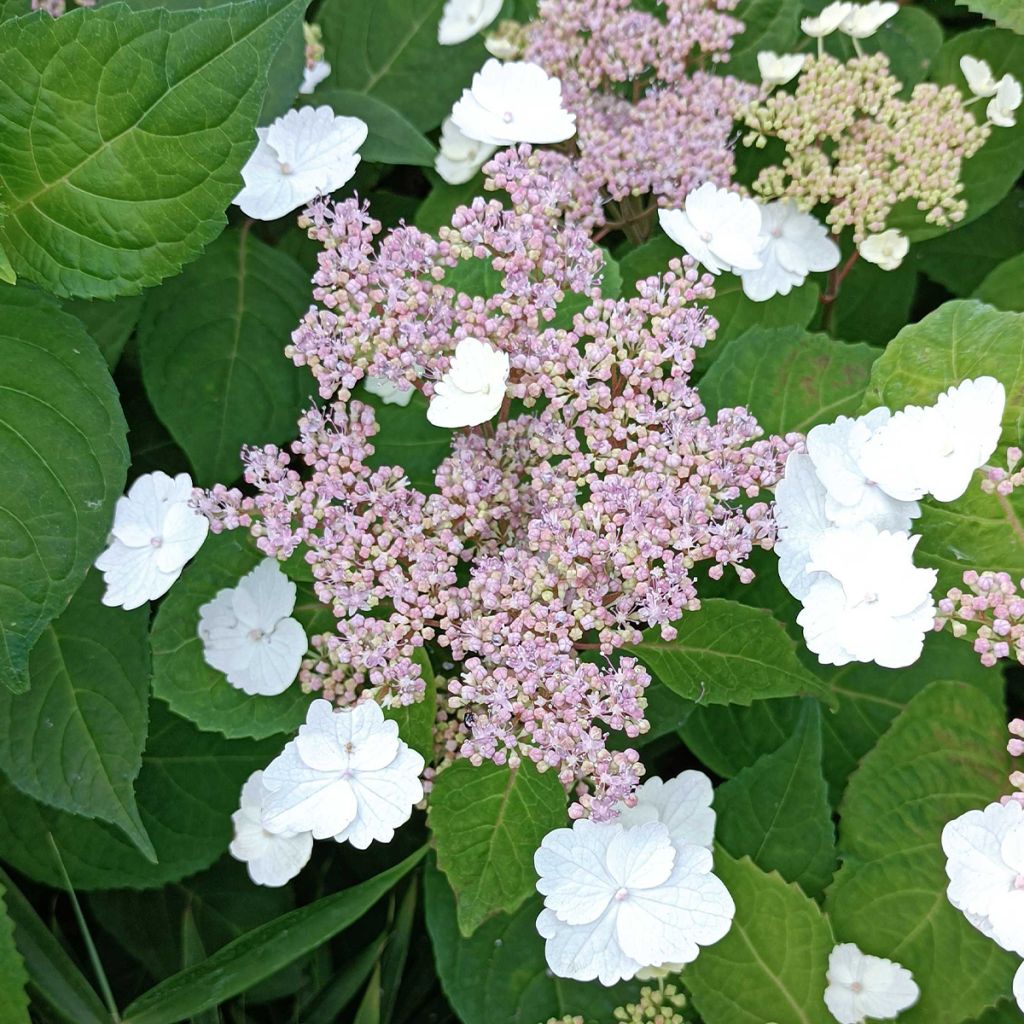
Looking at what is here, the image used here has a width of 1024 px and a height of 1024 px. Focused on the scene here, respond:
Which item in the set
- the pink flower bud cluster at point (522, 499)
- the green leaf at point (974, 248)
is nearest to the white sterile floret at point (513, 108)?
the pink flower bud cluster at point (522, 499)

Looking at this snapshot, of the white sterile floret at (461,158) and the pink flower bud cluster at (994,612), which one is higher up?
the white sterile floret at (461,158)

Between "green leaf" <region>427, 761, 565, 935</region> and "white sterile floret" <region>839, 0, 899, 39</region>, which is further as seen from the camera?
"white sterile floret" <region>839, 0, 899, 39</region>

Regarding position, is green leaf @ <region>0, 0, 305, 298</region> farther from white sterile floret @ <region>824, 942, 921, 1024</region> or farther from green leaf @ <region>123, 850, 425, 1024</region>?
white sterile floret @ <region>824, 942, 921, 1024</region>

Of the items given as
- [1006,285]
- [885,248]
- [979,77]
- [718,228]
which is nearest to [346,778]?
[718,228]

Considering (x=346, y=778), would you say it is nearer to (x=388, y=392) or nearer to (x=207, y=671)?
(x=207, y=671)

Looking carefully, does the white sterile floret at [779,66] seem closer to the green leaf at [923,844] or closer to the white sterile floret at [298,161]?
the white sterile floret at [298,161]

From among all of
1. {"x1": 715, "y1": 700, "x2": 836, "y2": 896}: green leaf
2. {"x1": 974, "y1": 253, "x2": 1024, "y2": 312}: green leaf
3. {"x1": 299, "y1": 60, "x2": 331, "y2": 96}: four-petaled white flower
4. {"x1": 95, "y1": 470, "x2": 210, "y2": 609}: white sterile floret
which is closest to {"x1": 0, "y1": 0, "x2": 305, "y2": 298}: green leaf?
{"x1": 95, "y1": 470, "x2": 210, "y2": 609}: white sterile floret
